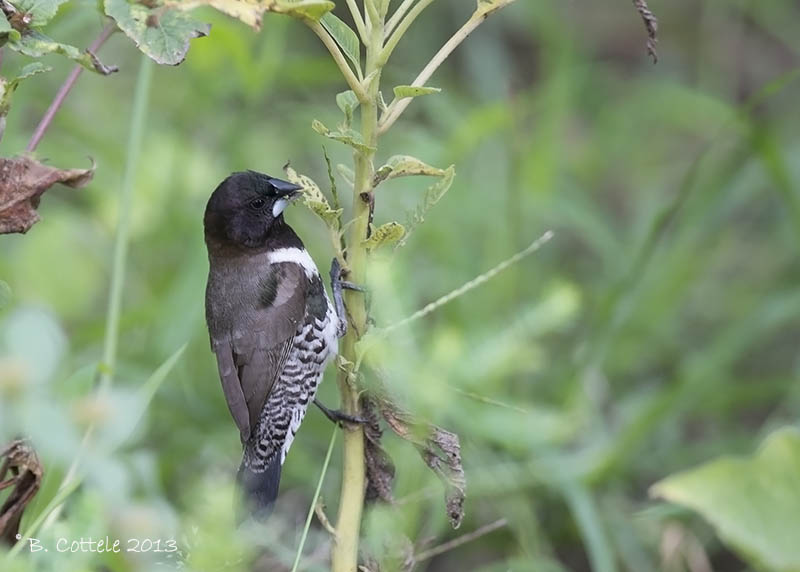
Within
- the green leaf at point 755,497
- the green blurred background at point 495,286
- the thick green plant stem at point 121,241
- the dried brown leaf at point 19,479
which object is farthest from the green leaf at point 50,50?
the green leaf at point 755,497

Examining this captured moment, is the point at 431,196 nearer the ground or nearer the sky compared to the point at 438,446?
nearer the sky

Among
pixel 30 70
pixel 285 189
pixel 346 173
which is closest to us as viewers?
pixel 30 70

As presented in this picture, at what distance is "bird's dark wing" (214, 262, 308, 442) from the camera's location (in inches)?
99.4

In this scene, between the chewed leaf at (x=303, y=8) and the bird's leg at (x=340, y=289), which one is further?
the bird's leg at (x=340, y=289)

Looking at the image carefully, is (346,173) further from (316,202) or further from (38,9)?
(38,9)

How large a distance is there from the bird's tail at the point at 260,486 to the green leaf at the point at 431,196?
0.68m

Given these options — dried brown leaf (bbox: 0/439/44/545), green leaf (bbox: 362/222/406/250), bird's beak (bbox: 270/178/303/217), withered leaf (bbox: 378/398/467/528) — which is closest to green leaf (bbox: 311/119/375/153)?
green leaf (bbox: 362/222/406/250)

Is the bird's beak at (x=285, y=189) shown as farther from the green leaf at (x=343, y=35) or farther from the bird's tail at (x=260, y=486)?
the green leaf at (x=343, y=35)

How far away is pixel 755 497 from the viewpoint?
2301 mm

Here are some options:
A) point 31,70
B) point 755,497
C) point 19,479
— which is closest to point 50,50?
point 31,70

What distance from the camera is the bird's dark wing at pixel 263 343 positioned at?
2526 mm

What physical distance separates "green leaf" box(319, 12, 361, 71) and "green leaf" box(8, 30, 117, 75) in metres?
0.33

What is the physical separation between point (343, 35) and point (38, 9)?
505 mm

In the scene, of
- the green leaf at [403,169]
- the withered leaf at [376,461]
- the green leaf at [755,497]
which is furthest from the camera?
the green leaf at [755,497]
